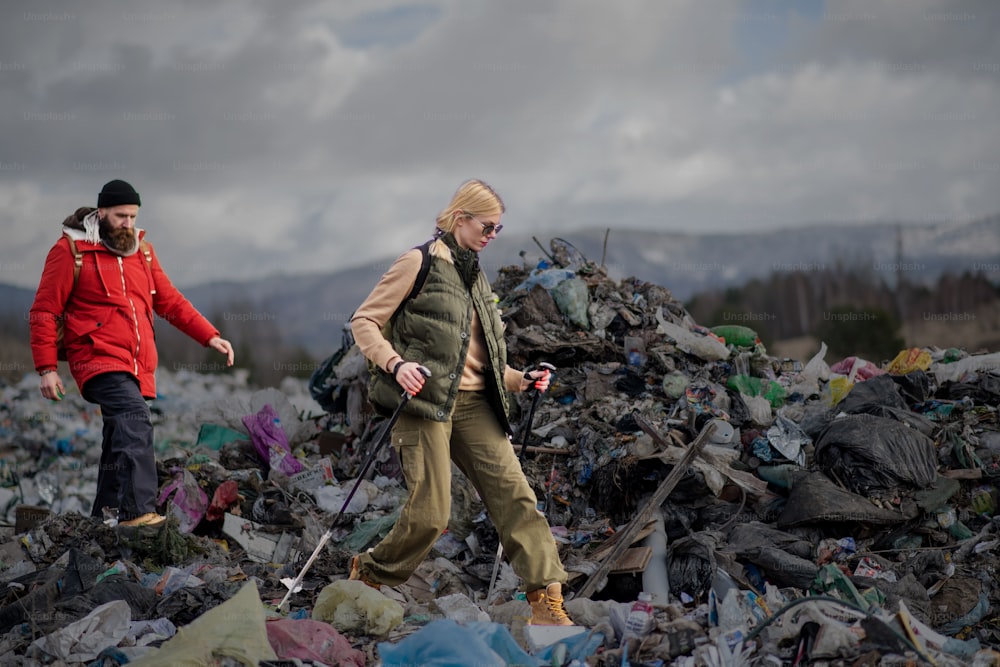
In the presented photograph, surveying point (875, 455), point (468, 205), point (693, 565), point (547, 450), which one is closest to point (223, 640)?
point (468, 205)

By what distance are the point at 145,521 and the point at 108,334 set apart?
1.07 m

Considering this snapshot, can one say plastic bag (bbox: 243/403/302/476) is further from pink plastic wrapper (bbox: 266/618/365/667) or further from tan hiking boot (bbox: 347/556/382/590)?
pink plastic wrapper (bbox: 266/618/365/667)

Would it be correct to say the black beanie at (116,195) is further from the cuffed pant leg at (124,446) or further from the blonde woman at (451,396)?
the blonde woman at (451,396)

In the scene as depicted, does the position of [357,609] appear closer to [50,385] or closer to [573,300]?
[50,385]

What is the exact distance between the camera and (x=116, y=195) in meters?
5.22

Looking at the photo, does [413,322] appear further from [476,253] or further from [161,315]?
[161,315]

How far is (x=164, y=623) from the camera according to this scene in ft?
14.3

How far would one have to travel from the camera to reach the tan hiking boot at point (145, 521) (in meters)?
5.39

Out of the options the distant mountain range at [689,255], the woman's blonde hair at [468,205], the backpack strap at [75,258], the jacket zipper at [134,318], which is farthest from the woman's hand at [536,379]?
the distant mountain range at [689,255]

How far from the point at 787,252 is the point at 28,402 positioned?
113 metres

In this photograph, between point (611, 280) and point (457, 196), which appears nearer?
point (457, 196)

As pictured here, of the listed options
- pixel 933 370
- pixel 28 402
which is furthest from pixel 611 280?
pixel 28 402

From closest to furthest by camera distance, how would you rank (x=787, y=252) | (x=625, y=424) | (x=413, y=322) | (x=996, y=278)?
(x=413, y=322) < (x=625, y=424) < (x=996, y=278) < (x=787, y=252)

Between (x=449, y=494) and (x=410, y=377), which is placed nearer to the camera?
(x=410, y=377)
